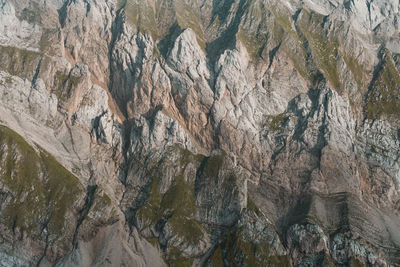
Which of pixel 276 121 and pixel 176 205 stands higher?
pixel 276 121

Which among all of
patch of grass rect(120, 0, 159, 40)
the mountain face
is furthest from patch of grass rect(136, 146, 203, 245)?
patch of grass rect(120, 0, 159, 40)

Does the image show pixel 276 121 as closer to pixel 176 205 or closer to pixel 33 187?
pixel 176 205

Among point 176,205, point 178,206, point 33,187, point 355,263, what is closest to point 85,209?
point 33,187

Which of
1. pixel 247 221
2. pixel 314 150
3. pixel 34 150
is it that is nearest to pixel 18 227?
pixel 34 150

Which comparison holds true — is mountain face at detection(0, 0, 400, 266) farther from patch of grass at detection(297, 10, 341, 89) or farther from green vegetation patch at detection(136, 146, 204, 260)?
patch of grass at detection(297, 10, 341, 89)

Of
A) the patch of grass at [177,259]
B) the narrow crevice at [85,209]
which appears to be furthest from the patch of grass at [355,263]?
the narrow crevice at [85,209]

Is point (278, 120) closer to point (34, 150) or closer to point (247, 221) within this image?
point (247, 221)

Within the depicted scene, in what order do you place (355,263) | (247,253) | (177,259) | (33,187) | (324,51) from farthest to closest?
(324,51) < (33,187) < (247,253) < (177,259) < (355,263)
